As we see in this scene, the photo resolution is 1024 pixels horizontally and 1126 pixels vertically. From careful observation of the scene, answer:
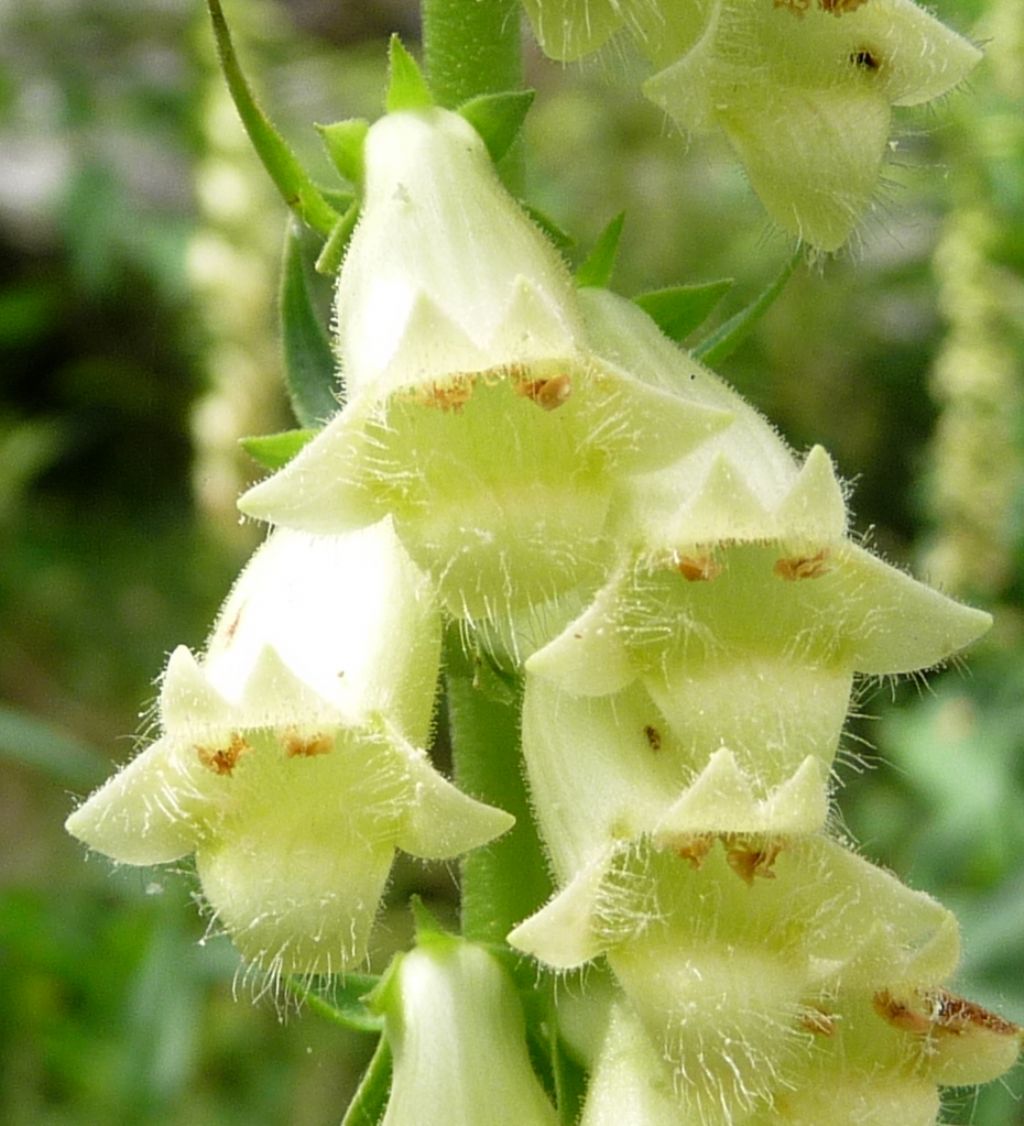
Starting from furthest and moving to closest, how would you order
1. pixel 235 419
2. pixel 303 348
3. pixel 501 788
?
1. pixel 235 419
2. pixel 303 348
3. pixel 501 788

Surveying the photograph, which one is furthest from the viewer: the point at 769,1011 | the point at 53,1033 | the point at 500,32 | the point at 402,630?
the point at 53,1033

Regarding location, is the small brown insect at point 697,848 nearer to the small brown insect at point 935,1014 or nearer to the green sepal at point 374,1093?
the small brown insect at point 935,1014

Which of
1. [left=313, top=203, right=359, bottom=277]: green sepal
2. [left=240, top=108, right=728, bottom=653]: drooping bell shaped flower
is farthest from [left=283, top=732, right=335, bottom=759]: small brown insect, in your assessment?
[left=313, top=203, right=359, bottom=277]: green sepal

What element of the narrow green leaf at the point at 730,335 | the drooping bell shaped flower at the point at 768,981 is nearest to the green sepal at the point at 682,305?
the narrow green leaf at the point at 730,335

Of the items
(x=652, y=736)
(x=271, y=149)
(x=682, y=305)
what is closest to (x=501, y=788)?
(x=652, y=736)

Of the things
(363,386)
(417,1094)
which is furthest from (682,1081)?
(363,386)

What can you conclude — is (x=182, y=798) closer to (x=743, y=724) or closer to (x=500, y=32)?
(x=743, y=724)

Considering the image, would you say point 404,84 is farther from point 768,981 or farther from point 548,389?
point 768,981
